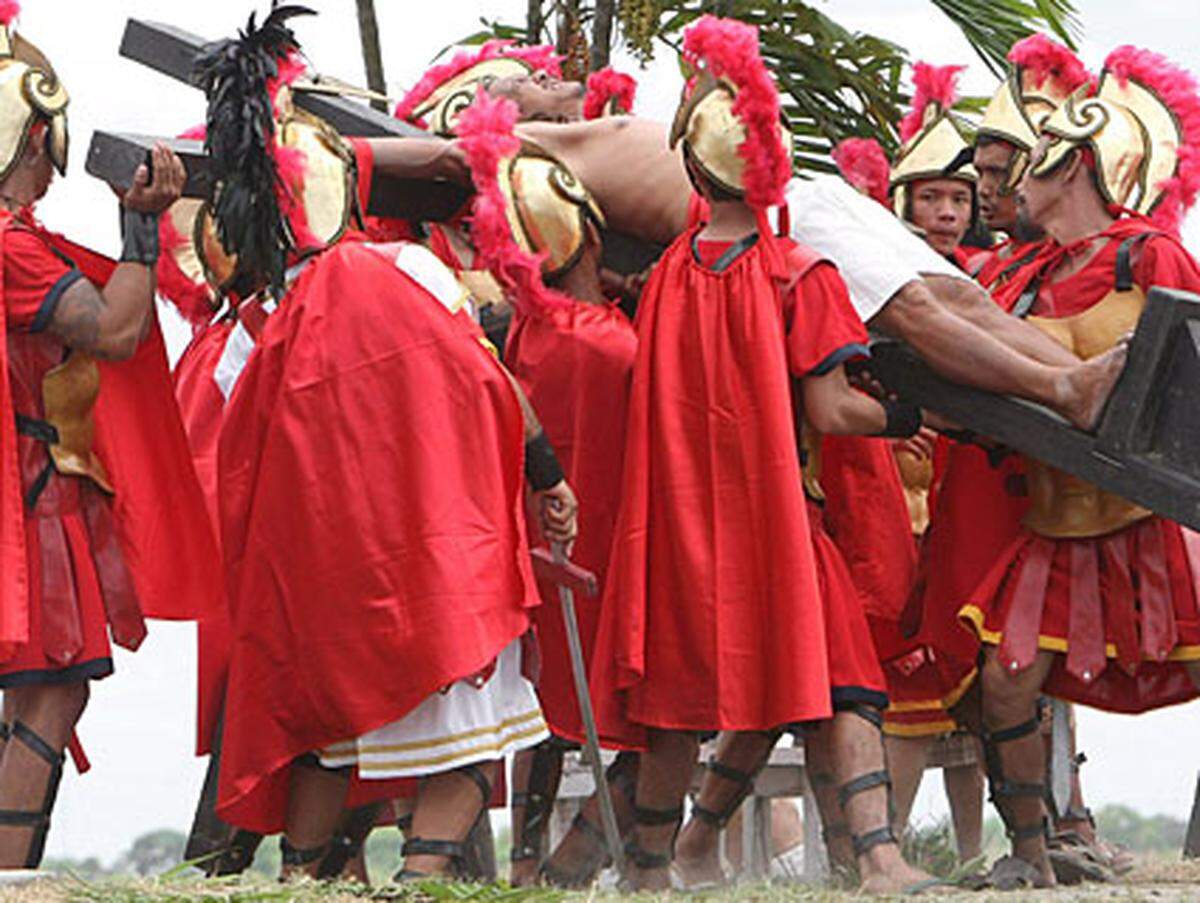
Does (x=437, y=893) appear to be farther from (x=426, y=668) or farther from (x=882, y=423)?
(x=882, y=423)

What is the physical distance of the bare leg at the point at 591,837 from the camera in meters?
7.66

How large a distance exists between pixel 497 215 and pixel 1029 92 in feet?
7.12

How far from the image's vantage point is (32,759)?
6777 millimetres

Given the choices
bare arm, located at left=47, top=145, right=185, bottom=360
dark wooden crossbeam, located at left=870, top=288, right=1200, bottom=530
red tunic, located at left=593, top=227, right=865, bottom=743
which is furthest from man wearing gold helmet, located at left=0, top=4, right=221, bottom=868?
dark wooden crossbeam, located at left=870, top=288, right=1200, bottom=530

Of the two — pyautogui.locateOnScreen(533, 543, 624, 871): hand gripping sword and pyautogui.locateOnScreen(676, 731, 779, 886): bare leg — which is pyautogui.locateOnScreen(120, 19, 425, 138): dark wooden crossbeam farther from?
pyautogui.locateOnScreen(676, 731, 779, 886): bare leg

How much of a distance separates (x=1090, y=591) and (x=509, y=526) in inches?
66.2

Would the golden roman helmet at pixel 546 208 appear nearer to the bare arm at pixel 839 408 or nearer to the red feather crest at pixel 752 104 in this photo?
the red feather crest at pixel 752 104

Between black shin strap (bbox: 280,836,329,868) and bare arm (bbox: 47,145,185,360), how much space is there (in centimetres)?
133

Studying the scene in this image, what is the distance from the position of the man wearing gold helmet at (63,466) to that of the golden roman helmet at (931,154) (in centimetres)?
289

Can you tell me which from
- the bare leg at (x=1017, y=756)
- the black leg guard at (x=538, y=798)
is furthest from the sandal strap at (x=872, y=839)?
the black leg guard at (x=538, y=798)

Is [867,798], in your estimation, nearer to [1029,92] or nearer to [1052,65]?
[1029,92]

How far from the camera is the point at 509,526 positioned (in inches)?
260

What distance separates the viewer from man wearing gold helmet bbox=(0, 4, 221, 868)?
6754 millimetres

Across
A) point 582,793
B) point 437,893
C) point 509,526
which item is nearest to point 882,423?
point 509,526
